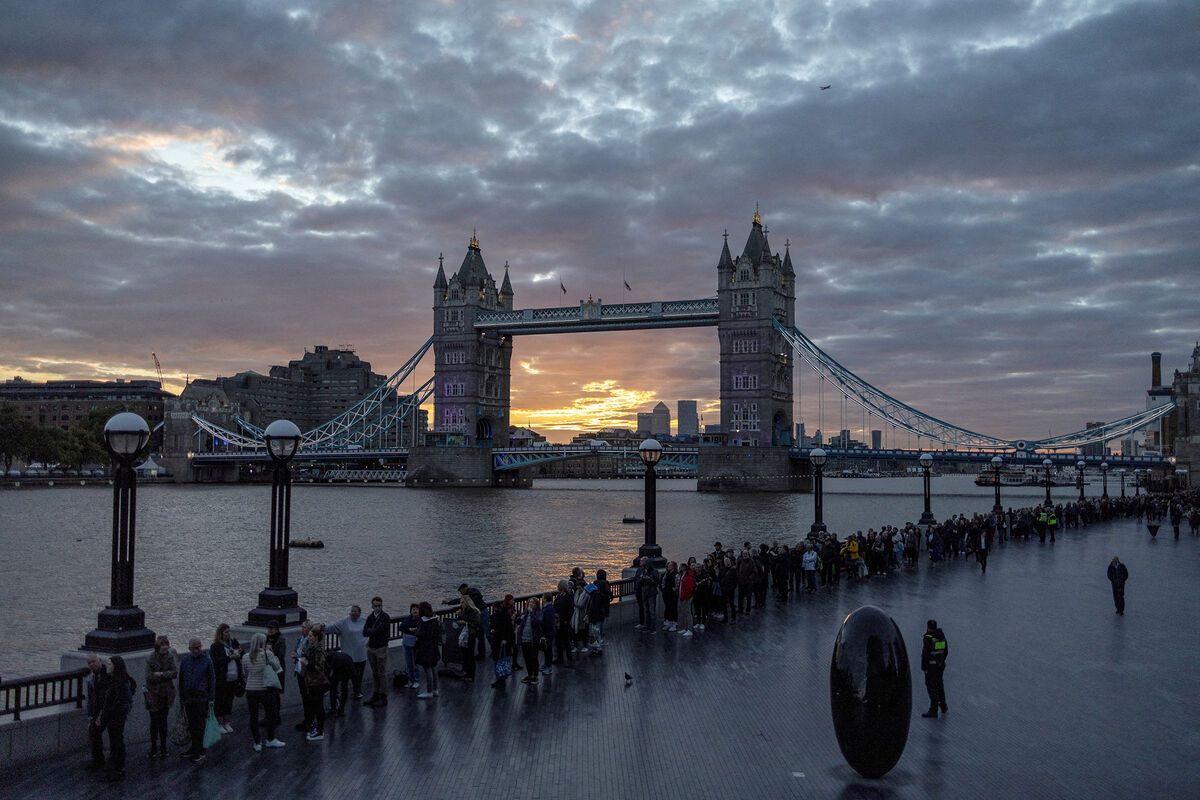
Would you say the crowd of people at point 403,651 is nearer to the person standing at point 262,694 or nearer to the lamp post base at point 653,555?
the person standing at point 262,694

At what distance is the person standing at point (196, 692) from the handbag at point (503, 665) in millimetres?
4361

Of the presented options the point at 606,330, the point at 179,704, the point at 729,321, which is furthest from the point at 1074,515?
the point at 606,330

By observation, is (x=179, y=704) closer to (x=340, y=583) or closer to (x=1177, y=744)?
(x=1177, y=744)

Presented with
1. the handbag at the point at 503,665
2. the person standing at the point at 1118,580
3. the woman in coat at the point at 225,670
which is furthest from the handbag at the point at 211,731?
the person standing at the point at 1118,580

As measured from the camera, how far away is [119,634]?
11.2 m

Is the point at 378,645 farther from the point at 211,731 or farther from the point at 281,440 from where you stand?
the point at 281,440

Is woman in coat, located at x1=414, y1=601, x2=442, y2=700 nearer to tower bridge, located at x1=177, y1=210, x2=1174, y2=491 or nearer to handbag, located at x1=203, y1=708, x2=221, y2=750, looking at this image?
handbag, located at x1=203, y1=708, x2=221, y2=750

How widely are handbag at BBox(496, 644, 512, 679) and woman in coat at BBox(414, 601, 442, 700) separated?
0.94m

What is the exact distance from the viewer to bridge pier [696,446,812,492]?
10381 centimetres

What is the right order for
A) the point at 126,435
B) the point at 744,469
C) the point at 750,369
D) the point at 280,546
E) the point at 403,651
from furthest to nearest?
the point at 750,369, the point at 744,469, the point at 403,651, the point at 280,546, the point at 126,435

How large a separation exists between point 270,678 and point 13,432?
416ft

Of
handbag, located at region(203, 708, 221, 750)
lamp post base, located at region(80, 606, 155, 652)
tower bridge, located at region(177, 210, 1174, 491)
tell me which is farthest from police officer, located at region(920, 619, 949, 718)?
tower bridge, located at region(177, 210, 1174, 491)

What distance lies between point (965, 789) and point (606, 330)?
10813 centimetres

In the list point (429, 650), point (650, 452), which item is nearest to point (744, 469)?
point (650, 452)
